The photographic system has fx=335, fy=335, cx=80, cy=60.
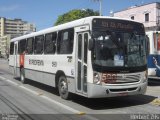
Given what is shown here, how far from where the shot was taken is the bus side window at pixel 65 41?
11910 millimetres

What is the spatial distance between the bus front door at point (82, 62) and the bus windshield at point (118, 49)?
513 mm

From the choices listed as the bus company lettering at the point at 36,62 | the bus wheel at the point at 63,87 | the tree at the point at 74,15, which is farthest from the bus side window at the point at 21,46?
the tree at the point at 74,15

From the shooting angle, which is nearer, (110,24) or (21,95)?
(110,24)

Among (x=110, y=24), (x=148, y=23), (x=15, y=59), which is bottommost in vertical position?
(x=15, y=59)

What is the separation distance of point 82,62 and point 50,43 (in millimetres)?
3778

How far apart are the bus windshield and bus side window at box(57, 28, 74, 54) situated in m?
1.75

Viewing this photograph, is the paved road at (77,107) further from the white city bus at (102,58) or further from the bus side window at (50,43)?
the bus side window at (50,43)

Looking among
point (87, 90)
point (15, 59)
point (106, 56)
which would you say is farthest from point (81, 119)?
point (15, 59)

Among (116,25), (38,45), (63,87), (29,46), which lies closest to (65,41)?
(63,87)

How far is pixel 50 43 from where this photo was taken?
1427 centimetres

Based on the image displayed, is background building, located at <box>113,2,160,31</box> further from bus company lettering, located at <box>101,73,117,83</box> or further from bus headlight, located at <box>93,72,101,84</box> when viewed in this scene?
bus headlight, located at <box>93,72,101,84</box>

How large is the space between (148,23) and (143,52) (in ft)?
137

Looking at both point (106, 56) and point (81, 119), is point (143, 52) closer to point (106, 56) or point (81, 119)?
point (106, 56)

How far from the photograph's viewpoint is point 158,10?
5131 cm
